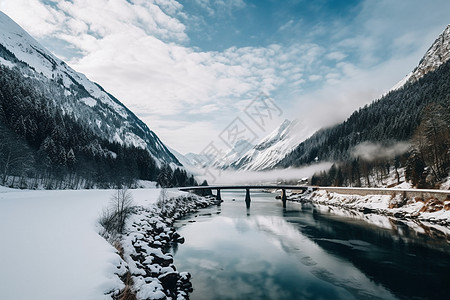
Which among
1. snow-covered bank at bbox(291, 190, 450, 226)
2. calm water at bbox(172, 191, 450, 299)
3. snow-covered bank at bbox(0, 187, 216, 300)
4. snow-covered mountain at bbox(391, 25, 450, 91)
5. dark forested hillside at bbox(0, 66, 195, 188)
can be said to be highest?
snow-covered mountain at bbox(391, 25, 450, 91)

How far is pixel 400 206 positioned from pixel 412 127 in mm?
52576

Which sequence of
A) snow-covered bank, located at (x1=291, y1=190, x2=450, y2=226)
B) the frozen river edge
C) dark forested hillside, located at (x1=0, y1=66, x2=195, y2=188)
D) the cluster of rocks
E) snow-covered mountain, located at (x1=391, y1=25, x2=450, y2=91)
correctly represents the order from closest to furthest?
the frozen river edge → the cluster of rocks → snow-covered bank, located at (x1=291, y1=190, x2=450, y2=226) → dark forested hillside, located at (x1=0, y1=66, x2=195, y2=188) → snow-covered mountain, located at (x1=391, y1=25, x2=450, y2=91)

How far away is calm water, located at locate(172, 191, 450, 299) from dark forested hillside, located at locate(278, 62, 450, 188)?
24.2m

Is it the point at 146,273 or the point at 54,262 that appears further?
the point at 146,273

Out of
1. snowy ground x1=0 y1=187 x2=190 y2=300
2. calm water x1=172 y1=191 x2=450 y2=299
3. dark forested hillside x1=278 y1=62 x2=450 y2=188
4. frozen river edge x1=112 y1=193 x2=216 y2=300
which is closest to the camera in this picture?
snowy ground x1=0 y1=187 x2=190 y2=300

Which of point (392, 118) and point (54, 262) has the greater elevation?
point (392, 118)

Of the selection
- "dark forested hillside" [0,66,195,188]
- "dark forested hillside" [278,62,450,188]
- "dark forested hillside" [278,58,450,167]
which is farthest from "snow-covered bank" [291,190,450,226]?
"dark forested hillside" [0,66,195,188]

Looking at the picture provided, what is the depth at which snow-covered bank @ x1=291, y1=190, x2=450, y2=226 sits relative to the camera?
39188 millimetres

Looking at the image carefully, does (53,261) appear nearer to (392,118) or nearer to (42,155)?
(42,155)

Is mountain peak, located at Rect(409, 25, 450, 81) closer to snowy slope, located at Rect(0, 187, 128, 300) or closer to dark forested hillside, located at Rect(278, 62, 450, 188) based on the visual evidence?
dark forested hillside, located at Rect(278, 62, 450, 188)

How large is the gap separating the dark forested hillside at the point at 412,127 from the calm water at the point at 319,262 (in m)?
24.2

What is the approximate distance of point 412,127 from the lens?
85625 millimetres

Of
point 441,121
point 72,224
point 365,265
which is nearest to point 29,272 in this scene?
point 72,224

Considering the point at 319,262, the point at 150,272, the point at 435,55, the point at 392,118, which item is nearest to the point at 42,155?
the point at 150,272
